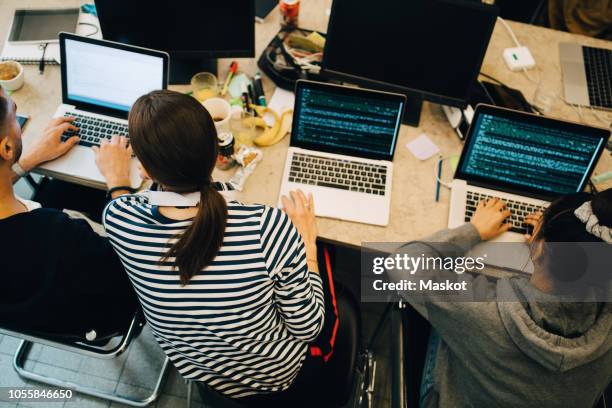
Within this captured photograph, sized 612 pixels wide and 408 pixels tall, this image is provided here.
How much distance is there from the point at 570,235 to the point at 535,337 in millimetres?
265

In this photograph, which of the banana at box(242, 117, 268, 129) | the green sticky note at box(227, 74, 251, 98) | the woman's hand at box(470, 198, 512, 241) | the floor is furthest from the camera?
the floor

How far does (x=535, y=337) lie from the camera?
3.81ft

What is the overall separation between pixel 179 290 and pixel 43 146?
34.2 inches

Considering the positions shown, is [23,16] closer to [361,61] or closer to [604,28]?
[361,61]

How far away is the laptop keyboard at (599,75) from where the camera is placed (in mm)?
1985

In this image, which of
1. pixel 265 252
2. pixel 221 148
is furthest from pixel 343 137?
pixel 265 252

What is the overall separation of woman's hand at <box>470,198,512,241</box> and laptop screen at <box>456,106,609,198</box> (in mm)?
94

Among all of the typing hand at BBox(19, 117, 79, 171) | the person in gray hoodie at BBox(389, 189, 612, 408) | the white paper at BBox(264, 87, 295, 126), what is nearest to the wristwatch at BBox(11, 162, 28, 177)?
the typing hand at BBox(19, 117, 79, 171)

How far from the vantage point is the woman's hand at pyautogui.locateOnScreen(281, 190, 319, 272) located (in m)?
1.55

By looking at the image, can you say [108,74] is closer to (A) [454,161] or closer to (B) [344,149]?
(B) [344,149]

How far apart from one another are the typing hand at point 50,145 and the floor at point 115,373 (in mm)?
873

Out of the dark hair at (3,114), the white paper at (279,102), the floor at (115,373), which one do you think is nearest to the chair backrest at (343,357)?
the floor at (115,373)

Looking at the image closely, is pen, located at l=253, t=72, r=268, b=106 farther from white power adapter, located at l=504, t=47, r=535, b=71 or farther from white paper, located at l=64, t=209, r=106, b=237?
white power adapter, located at l=504, t=47, r=535, b=71

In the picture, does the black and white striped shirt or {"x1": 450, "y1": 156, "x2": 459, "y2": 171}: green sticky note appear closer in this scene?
the black and white striped shirt
